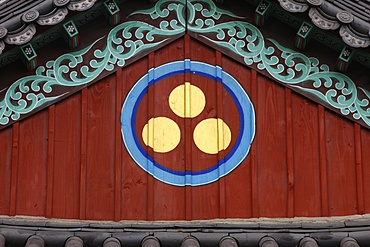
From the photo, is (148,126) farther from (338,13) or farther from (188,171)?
(338,13)

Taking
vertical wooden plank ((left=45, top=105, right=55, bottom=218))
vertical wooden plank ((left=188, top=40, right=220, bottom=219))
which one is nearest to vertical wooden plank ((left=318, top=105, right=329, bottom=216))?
vertical wooden plank ((left=188, top=40, right=220, bottom=219))

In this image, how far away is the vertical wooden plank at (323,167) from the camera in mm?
13941

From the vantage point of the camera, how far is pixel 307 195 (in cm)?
1401

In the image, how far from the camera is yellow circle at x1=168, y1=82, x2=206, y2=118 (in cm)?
1430

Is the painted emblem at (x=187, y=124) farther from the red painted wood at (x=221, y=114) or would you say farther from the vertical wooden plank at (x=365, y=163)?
the vertical wooden plank at (x=365, y=163)

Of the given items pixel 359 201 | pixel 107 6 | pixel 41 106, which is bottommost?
pixel 359 201

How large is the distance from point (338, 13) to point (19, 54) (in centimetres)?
340

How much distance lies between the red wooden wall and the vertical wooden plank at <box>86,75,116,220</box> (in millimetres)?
11

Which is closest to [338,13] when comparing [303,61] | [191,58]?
[303,61]

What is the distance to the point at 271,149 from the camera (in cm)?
1416

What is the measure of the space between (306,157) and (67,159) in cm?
254

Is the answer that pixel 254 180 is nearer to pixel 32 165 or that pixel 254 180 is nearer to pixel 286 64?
pixel 286 64

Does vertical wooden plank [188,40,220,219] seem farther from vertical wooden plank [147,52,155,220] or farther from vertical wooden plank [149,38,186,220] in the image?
vertical wooden plank [147,52,155,220]

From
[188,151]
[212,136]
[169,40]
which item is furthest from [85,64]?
[212,136]
